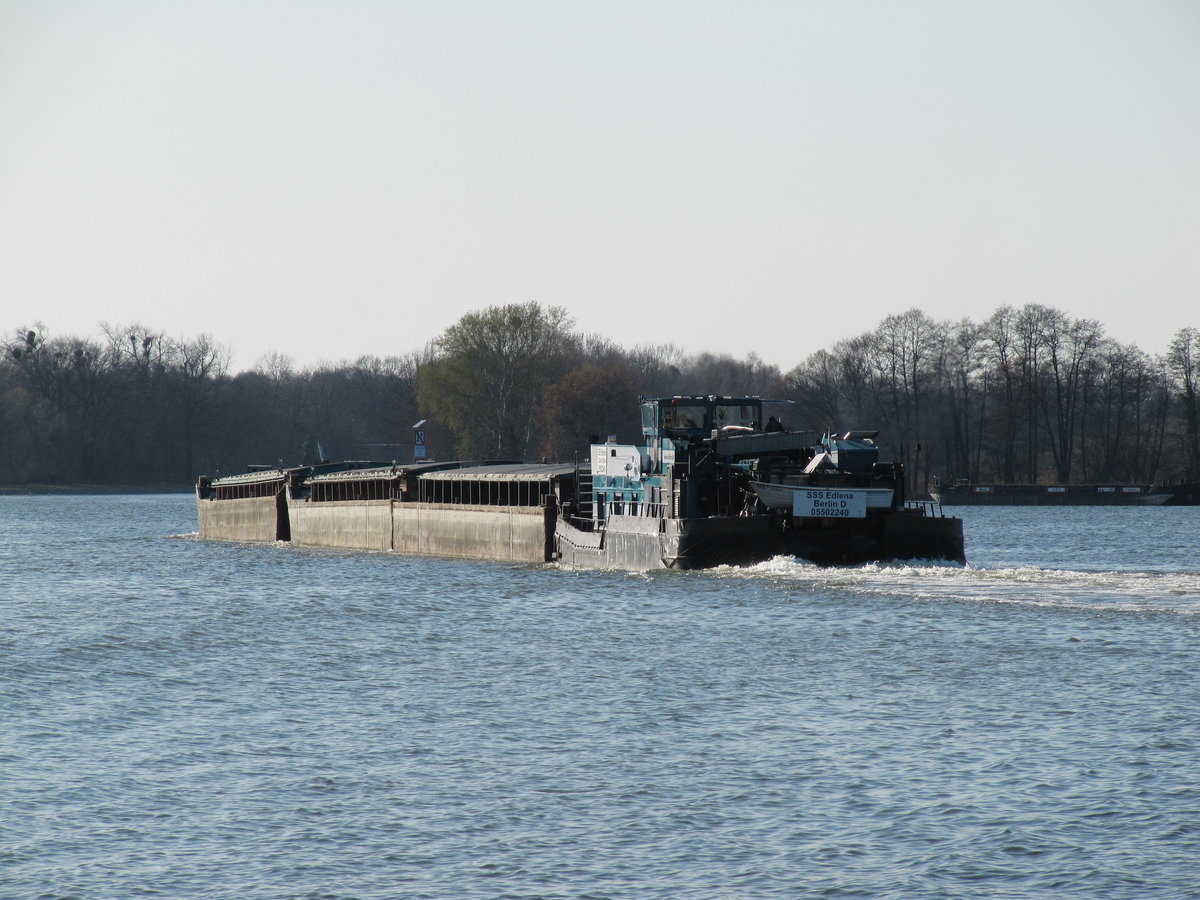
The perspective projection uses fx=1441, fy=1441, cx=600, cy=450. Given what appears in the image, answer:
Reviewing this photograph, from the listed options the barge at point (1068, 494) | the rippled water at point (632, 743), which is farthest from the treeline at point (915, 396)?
the rippled water at point (632, 743)

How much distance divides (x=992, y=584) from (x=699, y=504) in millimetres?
8428

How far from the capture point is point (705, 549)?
37.5 meters

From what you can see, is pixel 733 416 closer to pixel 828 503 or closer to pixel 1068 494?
pixel 828 503

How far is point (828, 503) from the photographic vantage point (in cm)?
3553

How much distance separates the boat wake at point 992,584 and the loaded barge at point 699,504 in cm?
58

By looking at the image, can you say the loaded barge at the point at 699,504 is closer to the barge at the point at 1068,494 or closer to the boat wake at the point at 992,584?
the boat wake at the point at 992,584

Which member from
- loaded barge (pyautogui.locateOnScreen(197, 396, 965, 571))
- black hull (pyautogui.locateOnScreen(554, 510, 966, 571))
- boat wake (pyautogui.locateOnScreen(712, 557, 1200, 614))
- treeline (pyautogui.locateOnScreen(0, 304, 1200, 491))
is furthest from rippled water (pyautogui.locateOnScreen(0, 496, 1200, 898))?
treeline (pyautogui.locateOnScreen(0, 304, 1200, 491))

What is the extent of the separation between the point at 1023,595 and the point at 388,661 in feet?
47.0

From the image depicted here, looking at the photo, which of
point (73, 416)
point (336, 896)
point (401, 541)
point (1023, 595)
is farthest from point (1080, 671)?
point (73, 416)

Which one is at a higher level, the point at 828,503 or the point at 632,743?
the point at 828,503

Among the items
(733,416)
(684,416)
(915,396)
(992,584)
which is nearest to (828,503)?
(992,584)

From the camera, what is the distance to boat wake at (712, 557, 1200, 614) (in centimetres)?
3111

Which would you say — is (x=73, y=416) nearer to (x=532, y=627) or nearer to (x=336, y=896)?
(x=532, y=627)

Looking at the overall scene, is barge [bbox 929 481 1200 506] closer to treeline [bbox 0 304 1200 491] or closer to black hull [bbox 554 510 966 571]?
treeline [bbox 0 304 1200 491]
